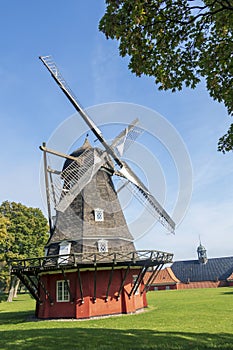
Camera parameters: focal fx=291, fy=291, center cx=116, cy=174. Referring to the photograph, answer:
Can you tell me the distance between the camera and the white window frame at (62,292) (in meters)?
16.1

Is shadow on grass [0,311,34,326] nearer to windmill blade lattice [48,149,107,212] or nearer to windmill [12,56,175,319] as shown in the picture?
windmill [12,56,175,319]

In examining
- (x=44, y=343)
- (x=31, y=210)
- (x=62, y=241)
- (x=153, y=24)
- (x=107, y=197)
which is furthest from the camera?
(x=31, y=210)

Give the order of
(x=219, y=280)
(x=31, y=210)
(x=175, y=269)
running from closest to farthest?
(x=31, y=210), (x=219, y=280), (x=175, y=269)

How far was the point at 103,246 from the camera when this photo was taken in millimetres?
16625

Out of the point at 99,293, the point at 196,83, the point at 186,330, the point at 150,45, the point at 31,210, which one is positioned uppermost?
the point at 31,210

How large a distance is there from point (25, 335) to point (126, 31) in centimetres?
1093

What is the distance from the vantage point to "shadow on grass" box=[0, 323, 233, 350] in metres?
8.15

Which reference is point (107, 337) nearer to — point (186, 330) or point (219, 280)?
point (186, 330)

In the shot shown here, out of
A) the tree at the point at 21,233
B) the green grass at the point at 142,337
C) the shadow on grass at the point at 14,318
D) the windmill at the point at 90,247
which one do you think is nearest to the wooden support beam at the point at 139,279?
the windmill at the point at 90,247

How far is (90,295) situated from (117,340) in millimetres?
6536

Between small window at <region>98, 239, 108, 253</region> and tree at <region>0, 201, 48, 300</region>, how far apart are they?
807 inches

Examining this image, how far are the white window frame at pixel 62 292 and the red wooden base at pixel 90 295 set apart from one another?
6.0 inches

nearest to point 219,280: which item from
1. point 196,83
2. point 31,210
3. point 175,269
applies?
point 175,269

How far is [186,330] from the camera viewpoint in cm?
1065
